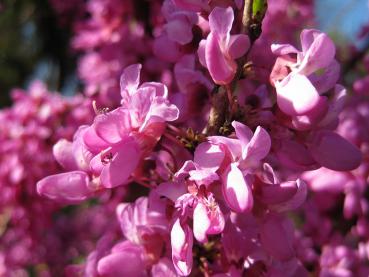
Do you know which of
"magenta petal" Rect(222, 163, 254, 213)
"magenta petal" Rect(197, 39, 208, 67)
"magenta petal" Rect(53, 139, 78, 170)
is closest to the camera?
"magenta petal" Rect(222, 163, 254, 213)

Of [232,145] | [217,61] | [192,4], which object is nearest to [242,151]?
[232,145]

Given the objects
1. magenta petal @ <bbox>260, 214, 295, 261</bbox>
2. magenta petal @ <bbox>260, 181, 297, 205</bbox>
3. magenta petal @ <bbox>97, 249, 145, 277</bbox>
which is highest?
magenta petal @ <bbox>260, 181, 297, 205</bbox>

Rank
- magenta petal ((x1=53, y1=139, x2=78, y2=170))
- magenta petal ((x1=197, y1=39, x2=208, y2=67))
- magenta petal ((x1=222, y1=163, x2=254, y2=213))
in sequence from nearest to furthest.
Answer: magenta petal ((x1=222, y1=163, x2=254, y2=213)), magenta petal ((x1=197, y1=39, x2=208, y2=67)), magenta petal ((x1=53, y1=139, x2=78, y2=170))

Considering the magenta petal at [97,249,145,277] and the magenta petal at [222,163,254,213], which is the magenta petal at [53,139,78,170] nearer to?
Result: the magenta petal at [97,249,145,277]

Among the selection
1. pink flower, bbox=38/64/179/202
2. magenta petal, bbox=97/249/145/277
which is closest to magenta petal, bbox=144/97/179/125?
pink flower, bbox=38/64/179/202

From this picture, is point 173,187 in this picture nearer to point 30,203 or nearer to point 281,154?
point 281,154

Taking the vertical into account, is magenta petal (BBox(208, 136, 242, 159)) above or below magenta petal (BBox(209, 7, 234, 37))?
below
